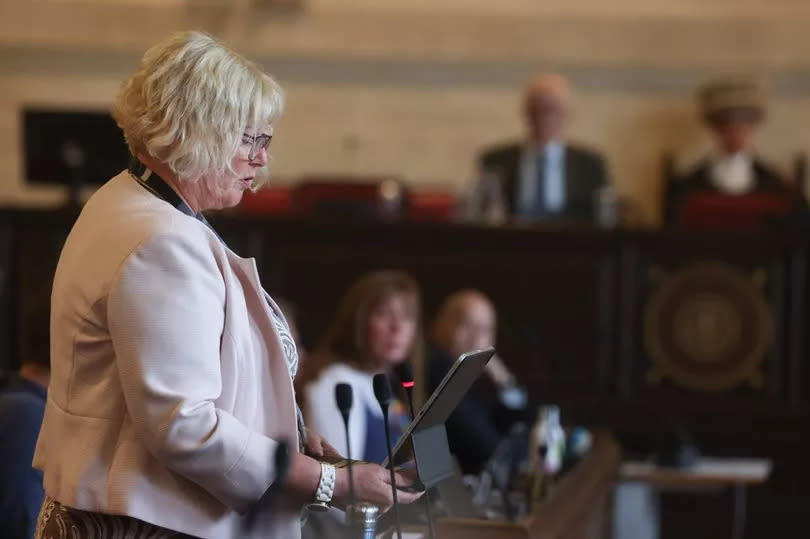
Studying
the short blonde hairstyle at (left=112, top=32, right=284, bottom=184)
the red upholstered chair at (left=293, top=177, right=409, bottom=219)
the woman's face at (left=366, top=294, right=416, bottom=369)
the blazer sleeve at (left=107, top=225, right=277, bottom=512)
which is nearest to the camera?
the blazer sleeve at (left=107, top=225, right=277, bottom=512)

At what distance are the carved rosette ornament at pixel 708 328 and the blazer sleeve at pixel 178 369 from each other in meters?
5.04

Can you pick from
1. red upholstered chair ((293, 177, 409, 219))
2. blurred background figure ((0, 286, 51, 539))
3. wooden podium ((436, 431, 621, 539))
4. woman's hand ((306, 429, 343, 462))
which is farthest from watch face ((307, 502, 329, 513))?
red upholstered chair ((293, 177, 409, 219))

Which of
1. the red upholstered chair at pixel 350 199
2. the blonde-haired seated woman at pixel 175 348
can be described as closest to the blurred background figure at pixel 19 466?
the blonde-haired seated woman at pixel 175 348

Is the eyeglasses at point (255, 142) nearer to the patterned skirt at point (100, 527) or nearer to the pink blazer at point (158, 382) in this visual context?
the pink blazer at point (158, 382)

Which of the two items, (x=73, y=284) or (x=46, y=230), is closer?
(x=73, y=284)

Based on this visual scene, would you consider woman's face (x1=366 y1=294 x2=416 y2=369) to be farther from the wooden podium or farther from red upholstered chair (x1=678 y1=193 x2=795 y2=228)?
red upholstered chair (x1=678 y1=193 x2=795 y2=228)

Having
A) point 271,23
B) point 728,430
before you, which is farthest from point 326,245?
point 271,23

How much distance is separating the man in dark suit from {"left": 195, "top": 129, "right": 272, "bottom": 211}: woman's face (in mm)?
5405

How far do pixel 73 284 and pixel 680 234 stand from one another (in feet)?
17.0

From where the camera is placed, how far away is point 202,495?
2.10 metres

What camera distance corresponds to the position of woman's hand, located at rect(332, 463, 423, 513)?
2.20 m

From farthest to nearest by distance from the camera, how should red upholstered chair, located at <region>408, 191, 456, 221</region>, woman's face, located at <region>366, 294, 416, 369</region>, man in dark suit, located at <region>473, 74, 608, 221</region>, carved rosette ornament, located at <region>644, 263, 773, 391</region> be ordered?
1. man in dark suit, located at <region>473, 74, 608, 221</region>
2. red upholstered chair, located at <region>408, 191, 456, 221</region>
3. carved rosette ornament, located at <region>644, 263, 773, 391</region>
4. woman's face, located at <region>366, 294, 416, 369</region>

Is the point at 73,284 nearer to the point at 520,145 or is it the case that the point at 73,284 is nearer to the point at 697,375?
the point at 697,375

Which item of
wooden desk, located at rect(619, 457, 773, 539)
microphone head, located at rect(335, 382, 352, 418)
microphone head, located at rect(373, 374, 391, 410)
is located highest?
microphone head, located at rect(373, 374, 391, 410)
